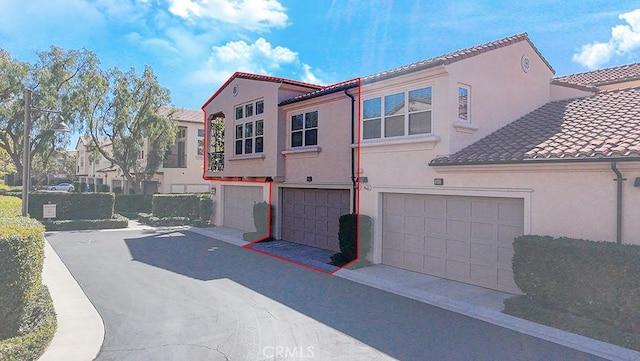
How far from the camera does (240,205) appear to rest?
19.8 meters

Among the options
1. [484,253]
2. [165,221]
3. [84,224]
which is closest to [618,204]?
[484,253]

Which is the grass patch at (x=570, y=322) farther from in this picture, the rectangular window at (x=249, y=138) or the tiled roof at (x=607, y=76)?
the rectangular window at (x=249, y=138)

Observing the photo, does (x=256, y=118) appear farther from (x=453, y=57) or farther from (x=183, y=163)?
(x=183, y=163)

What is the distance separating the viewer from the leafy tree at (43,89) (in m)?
22.8

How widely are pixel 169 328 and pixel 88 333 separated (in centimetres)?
124

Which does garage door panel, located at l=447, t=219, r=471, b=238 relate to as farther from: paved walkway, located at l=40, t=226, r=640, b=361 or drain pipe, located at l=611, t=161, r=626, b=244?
drain pipe, located at l=611, t=161, r=626, b=244

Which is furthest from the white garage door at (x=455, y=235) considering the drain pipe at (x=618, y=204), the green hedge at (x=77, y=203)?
the green hedge at (x=77, y=203)

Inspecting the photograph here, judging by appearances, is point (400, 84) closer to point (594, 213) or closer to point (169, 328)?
point (594, 213)

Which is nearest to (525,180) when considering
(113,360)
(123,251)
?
(113,360)

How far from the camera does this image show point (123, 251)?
14297 millimetres

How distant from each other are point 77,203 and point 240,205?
8.84 meters

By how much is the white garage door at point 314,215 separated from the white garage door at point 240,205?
7.12 ft

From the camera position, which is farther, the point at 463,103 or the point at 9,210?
the point at 463,103

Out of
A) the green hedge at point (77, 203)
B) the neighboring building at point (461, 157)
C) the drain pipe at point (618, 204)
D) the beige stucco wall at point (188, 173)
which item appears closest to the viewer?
the drain pipe at point (618, 204)
